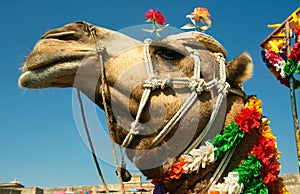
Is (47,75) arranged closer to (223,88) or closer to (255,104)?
(223,88)

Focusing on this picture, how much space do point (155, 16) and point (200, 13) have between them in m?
0.54

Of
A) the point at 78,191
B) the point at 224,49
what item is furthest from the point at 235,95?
the point at 78,191

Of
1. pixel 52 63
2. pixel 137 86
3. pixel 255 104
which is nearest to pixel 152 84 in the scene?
pixel 137 86

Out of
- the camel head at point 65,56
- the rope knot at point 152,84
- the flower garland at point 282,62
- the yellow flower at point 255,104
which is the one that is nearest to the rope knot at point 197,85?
the rope knot at point 152,84

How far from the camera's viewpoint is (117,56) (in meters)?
3.05

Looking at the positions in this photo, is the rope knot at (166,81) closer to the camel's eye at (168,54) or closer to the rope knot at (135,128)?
the camel's eye at (168,54)

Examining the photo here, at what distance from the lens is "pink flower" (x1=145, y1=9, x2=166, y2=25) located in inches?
137

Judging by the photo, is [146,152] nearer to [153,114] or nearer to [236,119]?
[153,114]

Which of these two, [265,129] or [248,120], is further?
[265,129]

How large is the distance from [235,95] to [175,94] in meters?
0.59

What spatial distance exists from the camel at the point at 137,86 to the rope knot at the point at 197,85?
4cm

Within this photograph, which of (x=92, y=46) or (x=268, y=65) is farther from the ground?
(x=268, y=65)

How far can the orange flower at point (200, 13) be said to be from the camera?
3778 mm

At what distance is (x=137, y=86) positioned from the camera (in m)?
2.96
